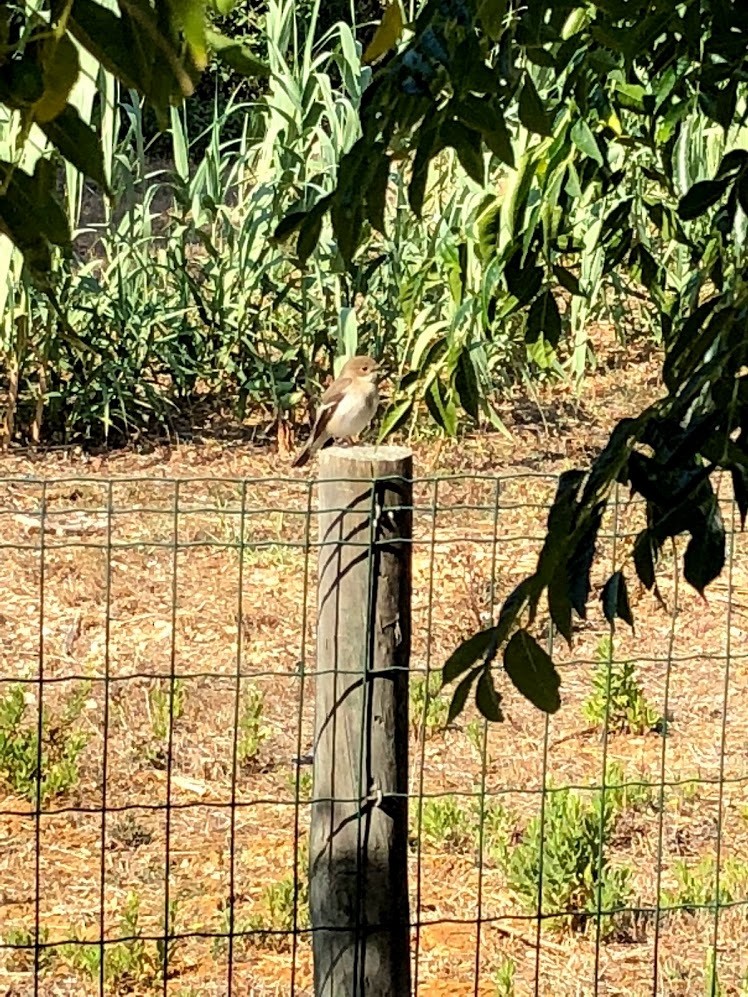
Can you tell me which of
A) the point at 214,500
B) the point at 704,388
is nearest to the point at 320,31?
the point at 214,500

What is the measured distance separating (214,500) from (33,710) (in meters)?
2.05

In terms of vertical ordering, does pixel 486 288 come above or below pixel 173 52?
below

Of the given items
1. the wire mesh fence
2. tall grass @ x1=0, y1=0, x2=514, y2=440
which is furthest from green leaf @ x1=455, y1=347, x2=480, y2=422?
tall grass @ x1=0, y1=0, x2=514, y2=440

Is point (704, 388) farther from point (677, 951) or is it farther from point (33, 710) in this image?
point (33, 710)

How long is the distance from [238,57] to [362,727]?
Answer: 208cm

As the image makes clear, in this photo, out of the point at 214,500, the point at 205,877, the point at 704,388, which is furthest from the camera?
the point at 214,500

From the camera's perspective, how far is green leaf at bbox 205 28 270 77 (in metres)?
1.21

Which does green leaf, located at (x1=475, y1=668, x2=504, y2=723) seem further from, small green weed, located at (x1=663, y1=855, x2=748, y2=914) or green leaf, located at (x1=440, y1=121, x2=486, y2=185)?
small green weed, located at (x1=663, y1=855, x2=748, y2=914)

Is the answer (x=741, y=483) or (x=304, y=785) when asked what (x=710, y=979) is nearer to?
(x=304, y=785)

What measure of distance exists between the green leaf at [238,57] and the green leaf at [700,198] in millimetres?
1045

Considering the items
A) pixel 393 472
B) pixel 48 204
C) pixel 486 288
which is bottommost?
pixel 393 472

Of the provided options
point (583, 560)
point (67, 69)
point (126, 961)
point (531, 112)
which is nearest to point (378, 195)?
point (531, 112)

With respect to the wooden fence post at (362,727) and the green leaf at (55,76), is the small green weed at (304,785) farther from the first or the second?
the green leaf at (55,76)

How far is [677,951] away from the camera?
4.12m
